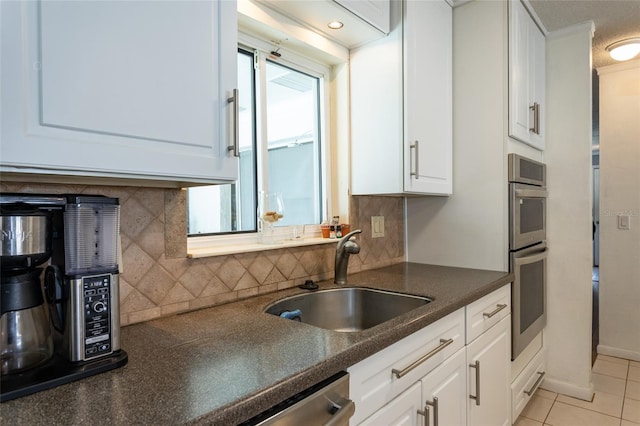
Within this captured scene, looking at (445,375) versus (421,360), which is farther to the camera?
(445,375)

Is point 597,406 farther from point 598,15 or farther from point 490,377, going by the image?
point 598,15

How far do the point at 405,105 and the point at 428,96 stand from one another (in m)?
0.23

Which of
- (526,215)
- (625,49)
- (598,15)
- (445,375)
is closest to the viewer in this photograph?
(445,375)

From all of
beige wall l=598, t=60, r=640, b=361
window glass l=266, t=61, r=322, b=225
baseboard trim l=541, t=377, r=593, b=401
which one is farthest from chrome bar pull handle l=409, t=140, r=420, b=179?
beige wall l=598, t=60, r=640, b=361

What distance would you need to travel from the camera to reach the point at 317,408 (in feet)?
2.65

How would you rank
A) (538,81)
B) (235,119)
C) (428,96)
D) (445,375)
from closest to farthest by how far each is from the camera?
(235,119)
(445,375)
(428,96)
(538,81)

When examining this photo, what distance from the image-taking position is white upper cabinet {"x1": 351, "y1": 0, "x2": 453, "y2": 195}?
1707 millimetres

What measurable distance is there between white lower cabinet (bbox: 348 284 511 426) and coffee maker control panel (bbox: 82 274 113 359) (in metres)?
0.58

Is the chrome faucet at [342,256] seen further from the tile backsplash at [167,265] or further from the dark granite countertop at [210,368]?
the dark granite countertop at [210,368]

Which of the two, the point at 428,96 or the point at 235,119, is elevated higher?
→ the point at 428,96

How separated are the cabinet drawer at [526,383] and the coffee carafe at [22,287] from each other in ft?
6.89

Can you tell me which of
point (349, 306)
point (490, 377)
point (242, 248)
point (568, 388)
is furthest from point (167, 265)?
point (568, 388)

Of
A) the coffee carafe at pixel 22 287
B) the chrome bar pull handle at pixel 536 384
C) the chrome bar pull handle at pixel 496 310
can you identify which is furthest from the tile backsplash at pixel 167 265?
the chrome bar pull handle at pixel 536 384

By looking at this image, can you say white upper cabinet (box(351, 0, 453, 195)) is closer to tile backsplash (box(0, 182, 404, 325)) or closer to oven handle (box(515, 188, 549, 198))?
oven handle (box(515, 188, 549, 198))
